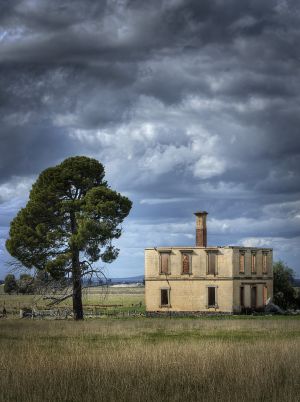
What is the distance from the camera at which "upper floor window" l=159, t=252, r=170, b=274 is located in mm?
54750

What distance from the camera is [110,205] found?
42.2m

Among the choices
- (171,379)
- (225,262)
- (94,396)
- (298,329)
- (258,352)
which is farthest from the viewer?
(225,262)

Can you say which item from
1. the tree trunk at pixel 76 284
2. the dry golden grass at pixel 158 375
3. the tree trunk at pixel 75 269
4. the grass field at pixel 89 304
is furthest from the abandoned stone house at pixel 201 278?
the dry golden grass at pixel 158 375

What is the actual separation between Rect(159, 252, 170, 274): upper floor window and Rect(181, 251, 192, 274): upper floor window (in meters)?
1.22

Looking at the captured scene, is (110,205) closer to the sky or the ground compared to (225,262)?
closer to the sky

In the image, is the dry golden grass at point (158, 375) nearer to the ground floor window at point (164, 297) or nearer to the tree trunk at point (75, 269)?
the tree trunk at point (75, 269)

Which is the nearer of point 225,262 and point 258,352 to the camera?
point 258,352

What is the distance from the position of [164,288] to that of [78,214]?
49.5 feet

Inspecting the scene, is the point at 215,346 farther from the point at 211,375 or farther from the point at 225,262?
the point at 225,262

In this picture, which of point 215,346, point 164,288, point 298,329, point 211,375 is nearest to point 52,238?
point 164,288

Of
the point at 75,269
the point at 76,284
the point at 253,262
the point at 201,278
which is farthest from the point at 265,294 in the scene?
the point at 75,269

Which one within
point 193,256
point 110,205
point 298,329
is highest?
point 110,205

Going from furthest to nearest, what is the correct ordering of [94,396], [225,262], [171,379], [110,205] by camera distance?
[225,262] → [110,205] → [171,379] → [94,396]

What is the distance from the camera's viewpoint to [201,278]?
177 feet
